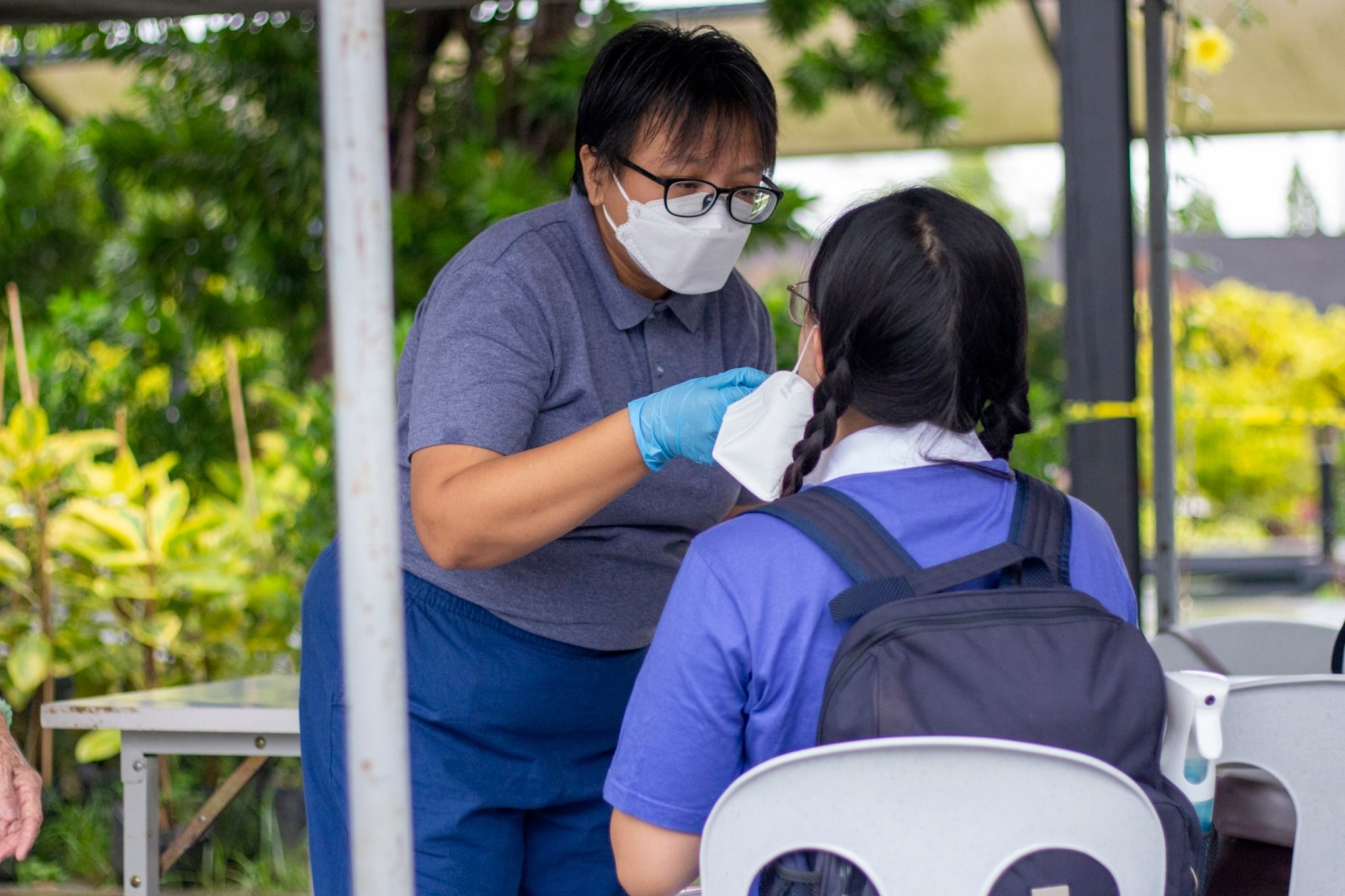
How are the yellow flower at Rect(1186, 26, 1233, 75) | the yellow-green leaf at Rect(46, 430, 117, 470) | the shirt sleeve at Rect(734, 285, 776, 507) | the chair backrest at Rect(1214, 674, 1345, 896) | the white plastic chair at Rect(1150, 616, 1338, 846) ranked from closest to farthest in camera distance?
the chair backrest at Rect(1214, 674, 1345, 896), the shirt sleeve at Rect(734, 285, 776, 507), the white plastic chair at Rect(1150, 616, 1338, 846), the yellow flower at Rect(1186, 26, 1233, 75), the yellow-green leaf at Rect(46, 430, 117, 470)

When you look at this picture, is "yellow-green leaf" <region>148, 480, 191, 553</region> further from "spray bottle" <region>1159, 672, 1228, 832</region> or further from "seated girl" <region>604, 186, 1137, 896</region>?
"spray bottle" <region>1159, 672, 1228, 832</region>

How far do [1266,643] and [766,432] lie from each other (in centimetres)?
131

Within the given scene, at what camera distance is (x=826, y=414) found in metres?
1.14

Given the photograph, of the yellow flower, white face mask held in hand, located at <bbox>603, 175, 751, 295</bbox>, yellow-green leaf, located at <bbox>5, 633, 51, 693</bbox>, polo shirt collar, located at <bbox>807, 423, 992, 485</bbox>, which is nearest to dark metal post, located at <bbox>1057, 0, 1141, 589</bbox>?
the yellow flower

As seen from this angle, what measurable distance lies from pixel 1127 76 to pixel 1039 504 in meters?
2.10

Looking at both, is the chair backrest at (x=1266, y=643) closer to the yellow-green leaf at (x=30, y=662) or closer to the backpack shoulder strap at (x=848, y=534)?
the backpack shoulder strap at (x=848, y=534)

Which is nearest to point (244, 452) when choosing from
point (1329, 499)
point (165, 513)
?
point (165, 513)

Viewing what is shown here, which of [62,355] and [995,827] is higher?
[62,355]

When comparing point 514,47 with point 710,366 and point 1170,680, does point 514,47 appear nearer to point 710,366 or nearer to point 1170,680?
point 710,366

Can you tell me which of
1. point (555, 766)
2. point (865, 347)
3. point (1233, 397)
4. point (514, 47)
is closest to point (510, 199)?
point (514, 47)

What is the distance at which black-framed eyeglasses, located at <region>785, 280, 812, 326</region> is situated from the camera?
120cm

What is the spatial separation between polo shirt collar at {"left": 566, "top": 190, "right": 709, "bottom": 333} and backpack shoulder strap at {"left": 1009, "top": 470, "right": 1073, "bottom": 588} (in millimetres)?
546

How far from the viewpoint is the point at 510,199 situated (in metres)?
3.24

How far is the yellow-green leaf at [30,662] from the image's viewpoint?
9.49 feet
